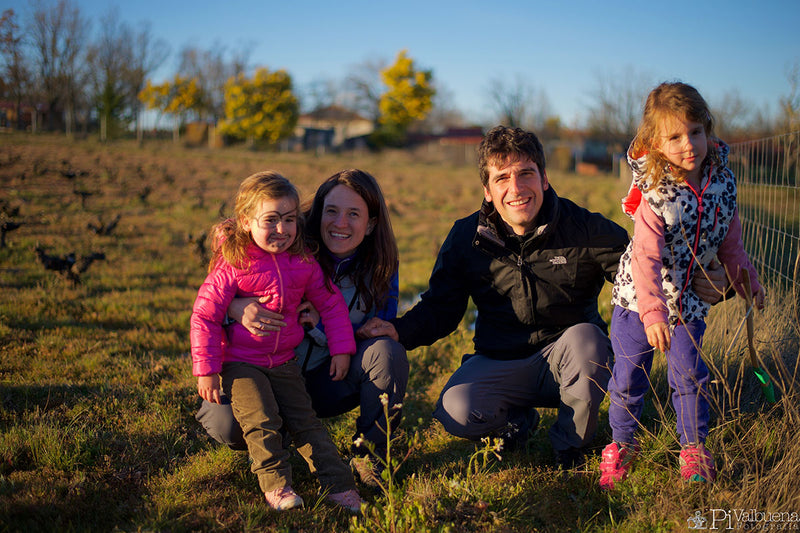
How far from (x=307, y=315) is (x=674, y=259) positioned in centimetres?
184

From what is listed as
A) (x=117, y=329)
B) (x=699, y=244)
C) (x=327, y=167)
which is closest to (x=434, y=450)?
(x=699, y=244)

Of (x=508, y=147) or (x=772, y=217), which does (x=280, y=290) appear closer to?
(x=508, y=147)

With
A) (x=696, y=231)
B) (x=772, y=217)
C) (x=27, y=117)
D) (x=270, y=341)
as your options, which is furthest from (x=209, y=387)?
(x=27, y=117)

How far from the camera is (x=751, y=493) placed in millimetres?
2264

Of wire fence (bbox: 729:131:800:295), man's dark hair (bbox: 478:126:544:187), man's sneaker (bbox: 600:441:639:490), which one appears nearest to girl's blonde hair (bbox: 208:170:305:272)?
man's dark hair (bbox: 478:126:544:187)

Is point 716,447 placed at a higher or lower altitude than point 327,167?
lower

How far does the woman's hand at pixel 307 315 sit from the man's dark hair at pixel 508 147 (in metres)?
1.19

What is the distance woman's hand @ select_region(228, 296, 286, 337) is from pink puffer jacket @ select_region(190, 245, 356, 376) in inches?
1.5

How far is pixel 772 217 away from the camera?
16.5 feet

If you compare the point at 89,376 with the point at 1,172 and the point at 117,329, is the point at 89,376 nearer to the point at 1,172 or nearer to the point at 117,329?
the point at 117,329

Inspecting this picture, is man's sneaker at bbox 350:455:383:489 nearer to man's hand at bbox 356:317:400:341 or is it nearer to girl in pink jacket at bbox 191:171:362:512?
girl in pink jacket at bbox 191:171:362:512

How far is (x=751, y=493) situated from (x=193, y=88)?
6092 centimetres

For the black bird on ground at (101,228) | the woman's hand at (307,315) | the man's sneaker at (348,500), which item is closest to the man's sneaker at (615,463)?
the man's sneaker at (348,500)

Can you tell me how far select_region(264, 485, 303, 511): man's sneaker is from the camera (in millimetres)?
2488
